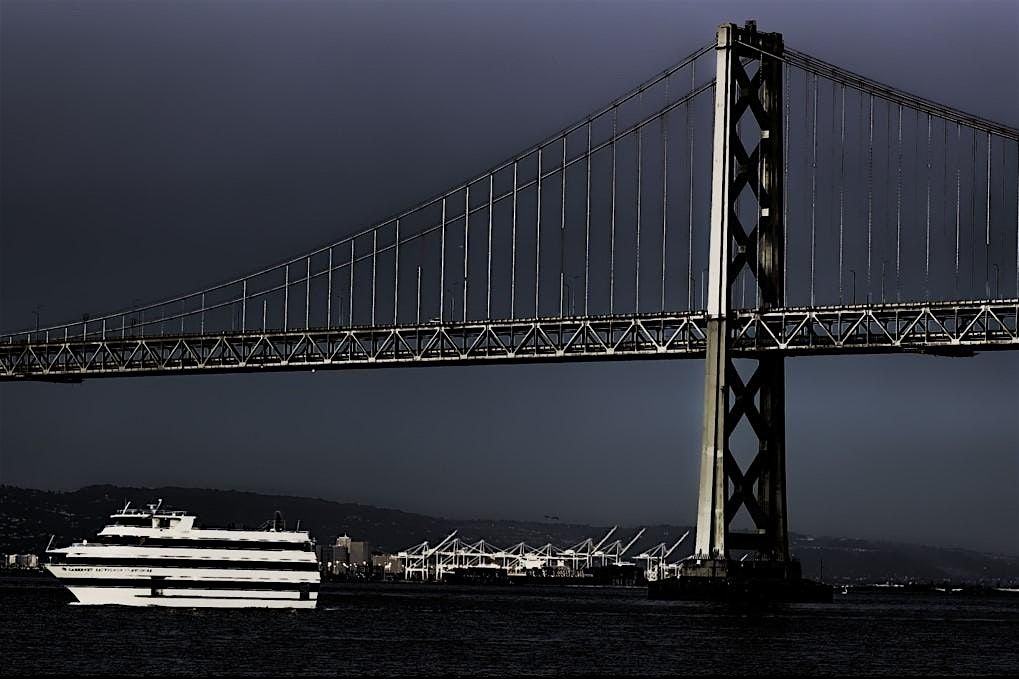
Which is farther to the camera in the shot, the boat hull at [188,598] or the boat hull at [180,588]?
the boat hull at [180,588]

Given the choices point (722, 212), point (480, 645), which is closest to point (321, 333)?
point (722, 212)

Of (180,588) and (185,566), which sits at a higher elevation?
(185,566)

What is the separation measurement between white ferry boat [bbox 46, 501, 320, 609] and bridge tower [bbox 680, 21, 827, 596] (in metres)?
14.7

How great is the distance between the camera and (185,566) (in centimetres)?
8075

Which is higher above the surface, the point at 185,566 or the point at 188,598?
the point at 185,566

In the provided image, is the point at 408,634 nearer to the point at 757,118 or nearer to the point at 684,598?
the point at 684,598

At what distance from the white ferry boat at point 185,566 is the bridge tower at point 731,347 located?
48.2ft

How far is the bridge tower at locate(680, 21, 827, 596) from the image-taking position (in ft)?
280

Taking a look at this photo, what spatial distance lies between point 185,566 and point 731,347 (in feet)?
71.4

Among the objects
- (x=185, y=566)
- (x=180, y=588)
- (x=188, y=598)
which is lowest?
(x=188, y=598)

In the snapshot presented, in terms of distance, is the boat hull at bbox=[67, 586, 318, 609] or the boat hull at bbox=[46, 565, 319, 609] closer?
the boat hull at bbox=[67, 586, 318, 609]

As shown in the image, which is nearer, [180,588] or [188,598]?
[188,598]

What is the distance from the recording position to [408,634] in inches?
2822

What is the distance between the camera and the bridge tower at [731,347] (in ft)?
280
